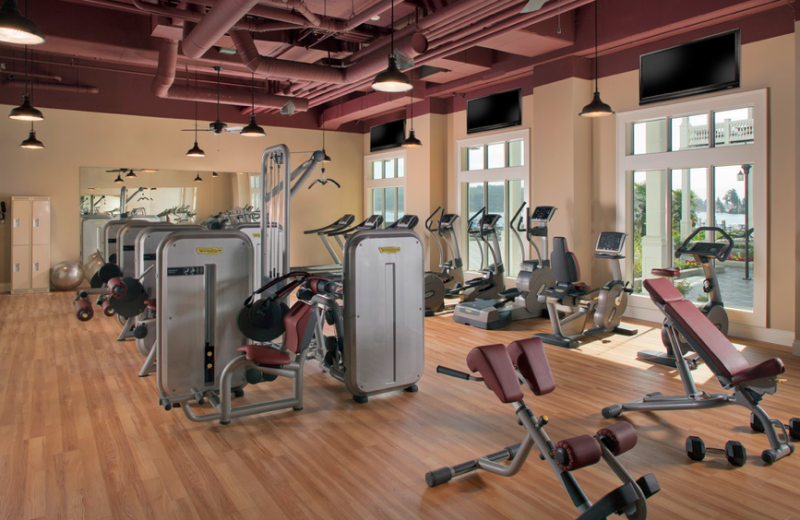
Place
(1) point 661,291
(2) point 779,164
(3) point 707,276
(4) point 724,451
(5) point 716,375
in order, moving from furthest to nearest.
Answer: (2) point 779,164 → (3) point 707,276 → (1) point 661,291 → (5) point 716,375 → (4) point 724,451

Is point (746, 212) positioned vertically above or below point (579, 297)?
above

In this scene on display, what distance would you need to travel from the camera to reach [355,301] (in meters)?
4.00

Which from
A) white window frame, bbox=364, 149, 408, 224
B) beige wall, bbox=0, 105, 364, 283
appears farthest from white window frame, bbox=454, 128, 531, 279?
beige wall, bbox=0, 105, 364, 283

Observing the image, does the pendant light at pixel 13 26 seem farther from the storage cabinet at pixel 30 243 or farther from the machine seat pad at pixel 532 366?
the storage cabinet at pixel 30 243

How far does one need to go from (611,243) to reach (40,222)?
9.02 meters

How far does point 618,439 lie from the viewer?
7.41 ft

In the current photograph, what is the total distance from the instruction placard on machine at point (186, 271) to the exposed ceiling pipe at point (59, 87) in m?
7.59

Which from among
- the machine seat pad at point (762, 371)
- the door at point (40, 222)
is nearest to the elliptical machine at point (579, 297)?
the machine seat pad at point (762, 371)

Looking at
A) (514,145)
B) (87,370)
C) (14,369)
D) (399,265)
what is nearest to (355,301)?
(399,265)

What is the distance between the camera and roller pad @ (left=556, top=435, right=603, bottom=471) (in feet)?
7.09

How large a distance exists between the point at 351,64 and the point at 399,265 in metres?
4.69

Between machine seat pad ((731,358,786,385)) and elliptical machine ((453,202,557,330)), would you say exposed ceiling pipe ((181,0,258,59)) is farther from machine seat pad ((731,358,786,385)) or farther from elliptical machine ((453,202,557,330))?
machine seat pad ((731,358,786,385))

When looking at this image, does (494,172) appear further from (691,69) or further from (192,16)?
(192,16)

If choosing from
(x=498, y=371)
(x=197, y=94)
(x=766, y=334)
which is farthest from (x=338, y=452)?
(x=197, y=94)
